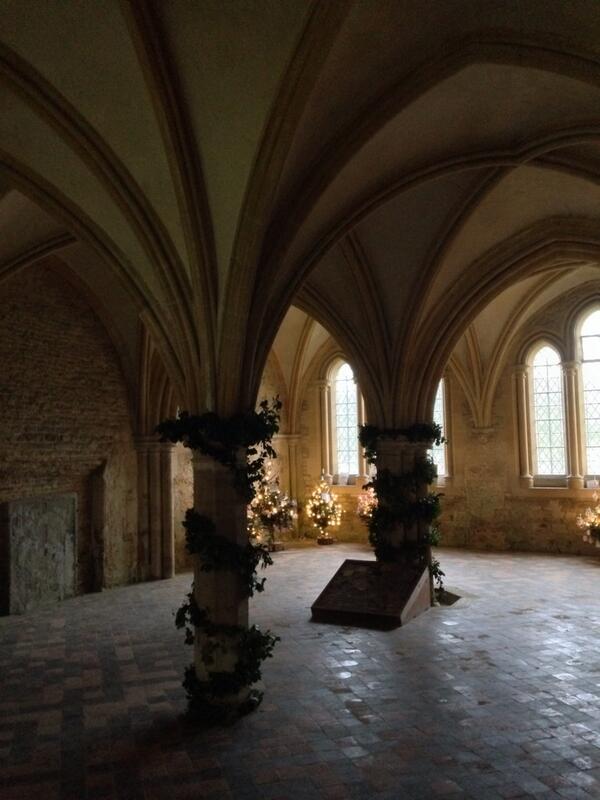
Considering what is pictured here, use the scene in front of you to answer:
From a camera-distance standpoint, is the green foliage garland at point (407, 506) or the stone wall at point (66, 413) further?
the stone wall at point (66, 413)

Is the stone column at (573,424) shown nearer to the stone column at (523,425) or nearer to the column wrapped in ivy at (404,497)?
the stone column at (523,425)

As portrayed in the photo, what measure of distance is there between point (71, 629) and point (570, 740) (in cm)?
656

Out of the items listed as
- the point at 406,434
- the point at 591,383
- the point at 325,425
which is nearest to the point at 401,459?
the point at 406,434

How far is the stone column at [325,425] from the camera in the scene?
18.0 meters

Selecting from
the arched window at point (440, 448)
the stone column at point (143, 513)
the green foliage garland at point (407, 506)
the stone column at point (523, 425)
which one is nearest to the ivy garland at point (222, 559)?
the green foliage garland at point (407, 506)

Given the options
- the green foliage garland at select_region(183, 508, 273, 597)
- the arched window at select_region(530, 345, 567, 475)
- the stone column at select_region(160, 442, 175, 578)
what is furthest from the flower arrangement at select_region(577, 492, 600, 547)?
the green foliage garland at select_region(183, 508, 273, 597)

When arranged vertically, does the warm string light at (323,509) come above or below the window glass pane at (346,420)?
below

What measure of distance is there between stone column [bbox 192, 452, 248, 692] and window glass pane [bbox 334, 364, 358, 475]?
1164 centimetres

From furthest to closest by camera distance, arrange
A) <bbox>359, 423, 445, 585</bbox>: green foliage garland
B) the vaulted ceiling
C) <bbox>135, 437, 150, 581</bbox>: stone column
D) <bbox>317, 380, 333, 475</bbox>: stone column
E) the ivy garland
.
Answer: <bbox>317, 380, 333, 475</bbox>: stone column < <bbox>135, 437, 150, 581</bbox>: stone column < <bbox>359, 423, 445, 585</bbox>: green foliage garland < the ivy garland < the vaulted ceiling

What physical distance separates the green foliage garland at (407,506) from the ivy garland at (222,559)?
4246 millimetres

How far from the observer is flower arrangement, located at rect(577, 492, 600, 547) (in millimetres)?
13547

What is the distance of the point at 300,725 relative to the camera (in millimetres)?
5879

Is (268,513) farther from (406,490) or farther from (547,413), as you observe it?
(547,413)

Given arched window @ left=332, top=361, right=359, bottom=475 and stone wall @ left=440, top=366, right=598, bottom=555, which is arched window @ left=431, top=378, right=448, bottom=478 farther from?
arched window @ left=332, top=361, right=359, bottom=475
